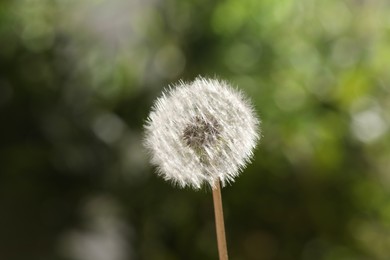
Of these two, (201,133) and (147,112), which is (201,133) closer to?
(201,133)

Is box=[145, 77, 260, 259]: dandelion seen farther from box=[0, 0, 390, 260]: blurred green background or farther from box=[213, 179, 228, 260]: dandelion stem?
box=[0, 0, 390, 260]: blurred green background

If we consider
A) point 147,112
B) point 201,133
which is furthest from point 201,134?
point 147,112

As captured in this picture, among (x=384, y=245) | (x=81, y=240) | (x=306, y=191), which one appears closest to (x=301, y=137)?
(x=306, y=191)

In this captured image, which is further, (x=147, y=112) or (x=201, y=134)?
(x=147, y=112)

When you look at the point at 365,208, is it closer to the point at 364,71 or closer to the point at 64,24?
the point at 364,71

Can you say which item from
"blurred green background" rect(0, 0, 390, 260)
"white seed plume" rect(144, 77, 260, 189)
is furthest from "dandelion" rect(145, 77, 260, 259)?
"blurred green background" rect(0, 0, 390, 260)

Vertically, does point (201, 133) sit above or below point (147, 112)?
below

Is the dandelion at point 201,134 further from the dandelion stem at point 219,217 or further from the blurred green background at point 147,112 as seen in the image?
the blurred green background at point 147,112
